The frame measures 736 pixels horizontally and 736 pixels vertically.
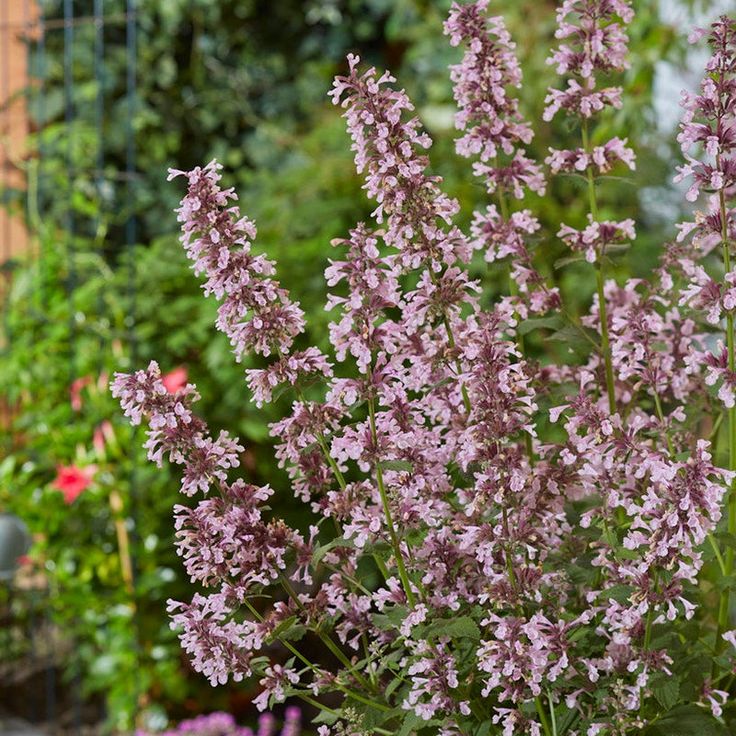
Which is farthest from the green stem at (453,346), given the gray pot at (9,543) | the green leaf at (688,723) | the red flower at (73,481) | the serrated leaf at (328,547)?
the red flower at (73,481)

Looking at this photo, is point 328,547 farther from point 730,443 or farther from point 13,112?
point 13,112

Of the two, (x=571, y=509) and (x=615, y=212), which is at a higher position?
(x=615, y=212)

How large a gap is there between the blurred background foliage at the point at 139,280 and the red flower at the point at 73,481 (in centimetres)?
5

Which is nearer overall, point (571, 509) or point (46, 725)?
point (571, 509)

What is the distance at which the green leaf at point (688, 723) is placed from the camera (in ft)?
2.38

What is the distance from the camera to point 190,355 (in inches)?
117

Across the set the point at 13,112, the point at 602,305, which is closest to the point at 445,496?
the point at 602,305

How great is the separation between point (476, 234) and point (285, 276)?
6.65ft

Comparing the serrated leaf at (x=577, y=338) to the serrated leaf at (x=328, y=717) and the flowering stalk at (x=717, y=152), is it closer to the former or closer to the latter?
the flowering stalk at (x=717, y=152)

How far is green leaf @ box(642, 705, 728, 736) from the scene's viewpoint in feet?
2.38

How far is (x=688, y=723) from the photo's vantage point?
732mm

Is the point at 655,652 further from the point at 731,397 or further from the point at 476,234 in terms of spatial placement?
the point at 476,234

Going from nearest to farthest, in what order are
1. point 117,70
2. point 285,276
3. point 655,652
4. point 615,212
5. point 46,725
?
1. point 655,652
2. point 285,276
3. point 46,725
4. point 615,212
5. point 117,70

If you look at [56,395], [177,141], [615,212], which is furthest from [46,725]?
[615,212]
